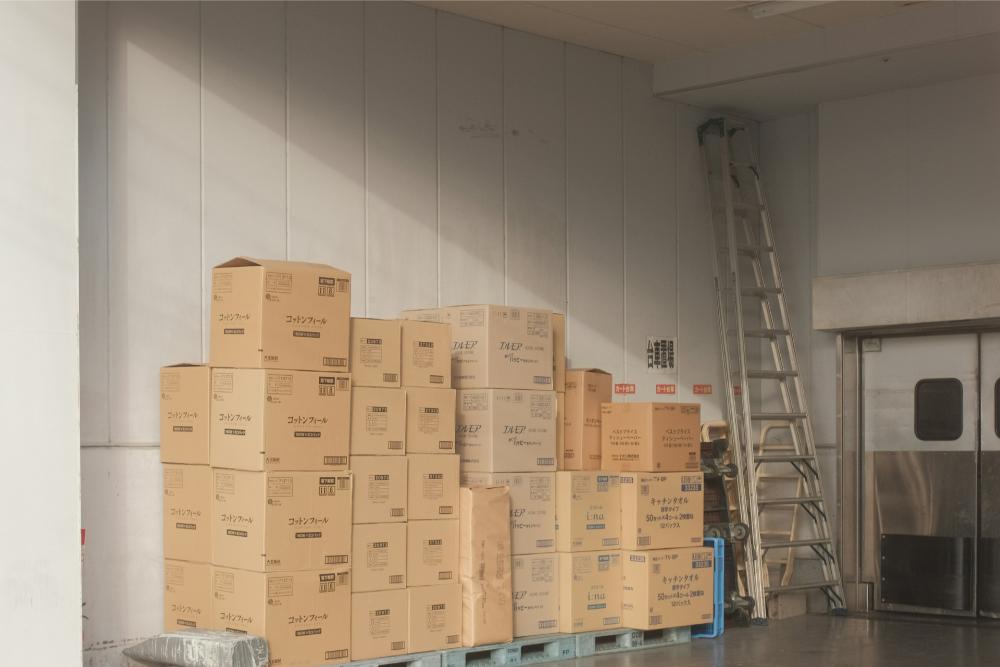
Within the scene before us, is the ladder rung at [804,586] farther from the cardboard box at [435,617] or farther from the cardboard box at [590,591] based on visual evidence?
the cardboard box at [435,617]

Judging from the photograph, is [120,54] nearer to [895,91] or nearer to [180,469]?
[180,469]

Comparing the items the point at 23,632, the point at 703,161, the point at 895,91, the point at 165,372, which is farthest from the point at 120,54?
the point at 895,91

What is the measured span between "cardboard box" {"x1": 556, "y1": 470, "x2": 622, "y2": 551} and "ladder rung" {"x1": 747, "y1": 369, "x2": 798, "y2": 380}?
2173 mm

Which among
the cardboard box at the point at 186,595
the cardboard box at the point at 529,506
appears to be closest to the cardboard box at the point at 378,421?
the cardboard box at the point at 529,506

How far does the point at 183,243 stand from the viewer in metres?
6.58

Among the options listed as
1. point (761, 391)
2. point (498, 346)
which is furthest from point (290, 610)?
point (761, 391)

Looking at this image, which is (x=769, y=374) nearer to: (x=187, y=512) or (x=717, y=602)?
(x=717, y=602)

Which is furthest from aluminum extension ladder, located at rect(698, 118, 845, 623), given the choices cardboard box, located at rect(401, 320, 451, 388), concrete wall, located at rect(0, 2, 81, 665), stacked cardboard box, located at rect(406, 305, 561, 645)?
concrete wall, located at rect(0, 2, 81, 665)

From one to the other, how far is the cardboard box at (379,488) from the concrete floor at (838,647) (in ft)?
4.76

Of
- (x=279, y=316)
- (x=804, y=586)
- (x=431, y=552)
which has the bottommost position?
(x=804, y=586)

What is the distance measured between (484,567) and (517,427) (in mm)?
809

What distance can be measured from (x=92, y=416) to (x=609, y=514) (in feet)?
9.72

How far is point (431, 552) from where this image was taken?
6543mm

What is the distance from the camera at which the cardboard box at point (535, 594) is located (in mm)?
6969
